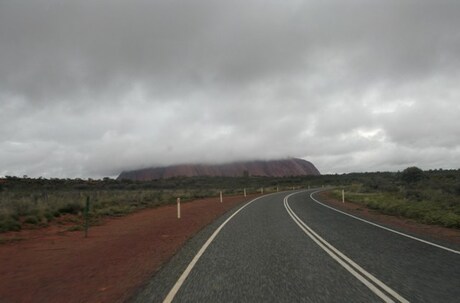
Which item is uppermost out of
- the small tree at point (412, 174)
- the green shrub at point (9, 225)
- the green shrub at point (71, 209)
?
the small tree at point (412, 174)

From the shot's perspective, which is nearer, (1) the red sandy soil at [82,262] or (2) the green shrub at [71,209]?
(1) the red sandy soil at [82,262]

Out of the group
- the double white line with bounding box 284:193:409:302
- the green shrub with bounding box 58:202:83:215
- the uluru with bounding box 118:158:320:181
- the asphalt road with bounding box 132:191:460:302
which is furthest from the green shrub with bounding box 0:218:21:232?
the uluru with bounding box 118:158:320:181

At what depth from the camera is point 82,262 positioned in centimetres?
916

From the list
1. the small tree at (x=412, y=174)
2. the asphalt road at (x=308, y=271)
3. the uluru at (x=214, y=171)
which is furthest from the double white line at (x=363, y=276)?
the uluru at (x=214, y=171)

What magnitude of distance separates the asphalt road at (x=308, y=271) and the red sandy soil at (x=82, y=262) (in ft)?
1.87

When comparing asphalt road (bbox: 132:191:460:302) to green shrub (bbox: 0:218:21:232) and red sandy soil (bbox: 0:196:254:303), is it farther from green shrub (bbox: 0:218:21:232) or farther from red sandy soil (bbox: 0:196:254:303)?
green shrub (bbox: 0:218:21:232)

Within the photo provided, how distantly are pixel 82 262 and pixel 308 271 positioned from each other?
5209mm

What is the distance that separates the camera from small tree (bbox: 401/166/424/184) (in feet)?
197

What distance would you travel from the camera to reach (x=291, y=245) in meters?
10.4

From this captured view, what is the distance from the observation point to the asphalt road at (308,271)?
579 cm

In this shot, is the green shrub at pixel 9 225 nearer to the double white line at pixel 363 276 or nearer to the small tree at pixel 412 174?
the double white line at pixel 363 276

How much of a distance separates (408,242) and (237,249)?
4.92m

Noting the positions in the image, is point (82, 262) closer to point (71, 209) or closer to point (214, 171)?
point (71, 209)

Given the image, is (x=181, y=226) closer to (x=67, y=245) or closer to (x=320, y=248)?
(x=67, y=245)
